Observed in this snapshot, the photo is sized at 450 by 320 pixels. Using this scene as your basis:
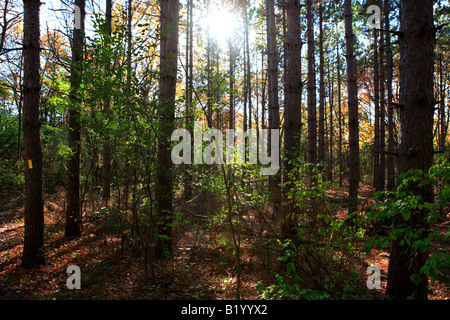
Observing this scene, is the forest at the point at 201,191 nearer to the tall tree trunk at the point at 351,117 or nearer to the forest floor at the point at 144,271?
the forest floor at the point at 144,271

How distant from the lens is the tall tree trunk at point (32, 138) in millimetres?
4707

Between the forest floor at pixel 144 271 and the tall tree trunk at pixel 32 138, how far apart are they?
0.49 meters

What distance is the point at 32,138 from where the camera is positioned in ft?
15.7

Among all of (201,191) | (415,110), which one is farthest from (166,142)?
(415,110)

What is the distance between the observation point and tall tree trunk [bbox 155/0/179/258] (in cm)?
491

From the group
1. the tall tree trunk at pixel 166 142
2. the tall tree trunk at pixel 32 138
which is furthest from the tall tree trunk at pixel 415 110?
the tall tree trunk at pixel 32 138

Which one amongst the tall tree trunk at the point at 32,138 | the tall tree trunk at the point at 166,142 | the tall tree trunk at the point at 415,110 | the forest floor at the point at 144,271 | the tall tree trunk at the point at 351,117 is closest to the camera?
the tall tree trunk at the point at 415,110

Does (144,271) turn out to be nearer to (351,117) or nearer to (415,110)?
(415,110)

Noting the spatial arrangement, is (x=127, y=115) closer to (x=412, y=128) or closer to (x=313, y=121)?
(x=412, y=128)

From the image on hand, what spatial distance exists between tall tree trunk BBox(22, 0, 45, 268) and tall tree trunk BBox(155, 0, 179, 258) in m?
2.33

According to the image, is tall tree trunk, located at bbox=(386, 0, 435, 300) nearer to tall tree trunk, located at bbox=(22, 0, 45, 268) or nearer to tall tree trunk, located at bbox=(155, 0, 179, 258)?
tall tree trunk, located at bbox=(155, 0, 179, 258)

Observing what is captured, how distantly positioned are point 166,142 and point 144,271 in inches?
106

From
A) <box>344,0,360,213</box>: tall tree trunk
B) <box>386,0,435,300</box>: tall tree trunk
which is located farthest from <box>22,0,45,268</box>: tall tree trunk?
<box>344,0,360,213</box>: tall tree trunk

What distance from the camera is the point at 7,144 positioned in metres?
15.0
